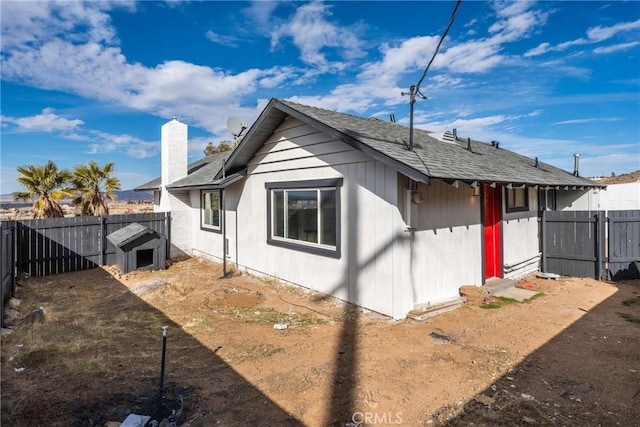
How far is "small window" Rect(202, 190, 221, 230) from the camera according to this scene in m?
11.2

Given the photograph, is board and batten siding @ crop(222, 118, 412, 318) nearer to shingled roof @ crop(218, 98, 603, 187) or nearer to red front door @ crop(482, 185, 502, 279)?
shingled roof @ crop(218, 98, 603, 187)

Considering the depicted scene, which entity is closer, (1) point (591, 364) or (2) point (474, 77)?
(1) point (591, 364)

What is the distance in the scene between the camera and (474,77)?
1338 cm

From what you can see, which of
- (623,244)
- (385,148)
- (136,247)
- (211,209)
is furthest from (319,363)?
(623,244)

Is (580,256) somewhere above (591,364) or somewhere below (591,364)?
above

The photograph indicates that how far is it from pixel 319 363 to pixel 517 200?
7253mm

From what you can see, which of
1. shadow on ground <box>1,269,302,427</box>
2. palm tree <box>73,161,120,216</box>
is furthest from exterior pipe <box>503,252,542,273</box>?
palm tree <box>73,161,120,216</box>

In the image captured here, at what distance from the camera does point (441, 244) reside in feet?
20.5

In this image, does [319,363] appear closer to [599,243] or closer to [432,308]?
[432,308]

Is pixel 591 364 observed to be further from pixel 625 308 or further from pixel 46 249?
pixel 46 249

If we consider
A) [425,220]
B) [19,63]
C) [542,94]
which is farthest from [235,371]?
[542,94]

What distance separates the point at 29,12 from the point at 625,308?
45.7ft

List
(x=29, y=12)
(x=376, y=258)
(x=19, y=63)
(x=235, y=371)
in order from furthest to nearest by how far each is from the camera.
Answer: (x=19, y=63), (x=29, y=12), (x=376, y=258), (x=235, y=371)

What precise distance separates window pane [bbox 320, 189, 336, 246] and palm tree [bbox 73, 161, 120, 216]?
41.9 ft
